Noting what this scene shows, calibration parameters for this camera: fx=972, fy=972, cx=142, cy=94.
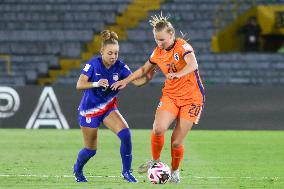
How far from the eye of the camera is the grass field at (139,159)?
37.2 ft

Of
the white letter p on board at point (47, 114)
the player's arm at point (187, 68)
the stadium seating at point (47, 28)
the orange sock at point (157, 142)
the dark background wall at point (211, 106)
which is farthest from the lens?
Answer: the stadium seating at point (47, 28)

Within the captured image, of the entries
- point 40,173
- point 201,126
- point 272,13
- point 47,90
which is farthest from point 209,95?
point 40,173

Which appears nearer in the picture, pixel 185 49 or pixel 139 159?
pixel 185 49

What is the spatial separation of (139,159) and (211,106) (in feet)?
23.6

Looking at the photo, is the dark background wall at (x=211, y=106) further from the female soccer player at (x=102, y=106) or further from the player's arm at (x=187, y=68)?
the player's arm at (x=187, y=68)

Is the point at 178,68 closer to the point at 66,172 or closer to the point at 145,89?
the point at 66,172

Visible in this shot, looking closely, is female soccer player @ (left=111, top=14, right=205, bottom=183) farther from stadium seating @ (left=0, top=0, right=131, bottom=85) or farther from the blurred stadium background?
stadium seating @ (left=0, top=0, right=131, bottom=85)

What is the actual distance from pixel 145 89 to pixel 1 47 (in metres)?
8.35

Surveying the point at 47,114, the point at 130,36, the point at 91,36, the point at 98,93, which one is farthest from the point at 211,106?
the point at 98,93

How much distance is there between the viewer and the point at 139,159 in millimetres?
15141

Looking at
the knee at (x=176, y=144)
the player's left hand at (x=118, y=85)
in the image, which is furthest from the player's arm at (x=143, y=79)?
the knee at (x=176, y=144)

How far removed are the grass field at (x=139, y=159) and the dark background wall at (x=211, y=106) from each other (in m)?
0.31

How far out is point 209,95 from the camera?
72.5 ft

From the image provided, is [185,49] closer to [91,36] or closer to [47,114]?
[47,114]
